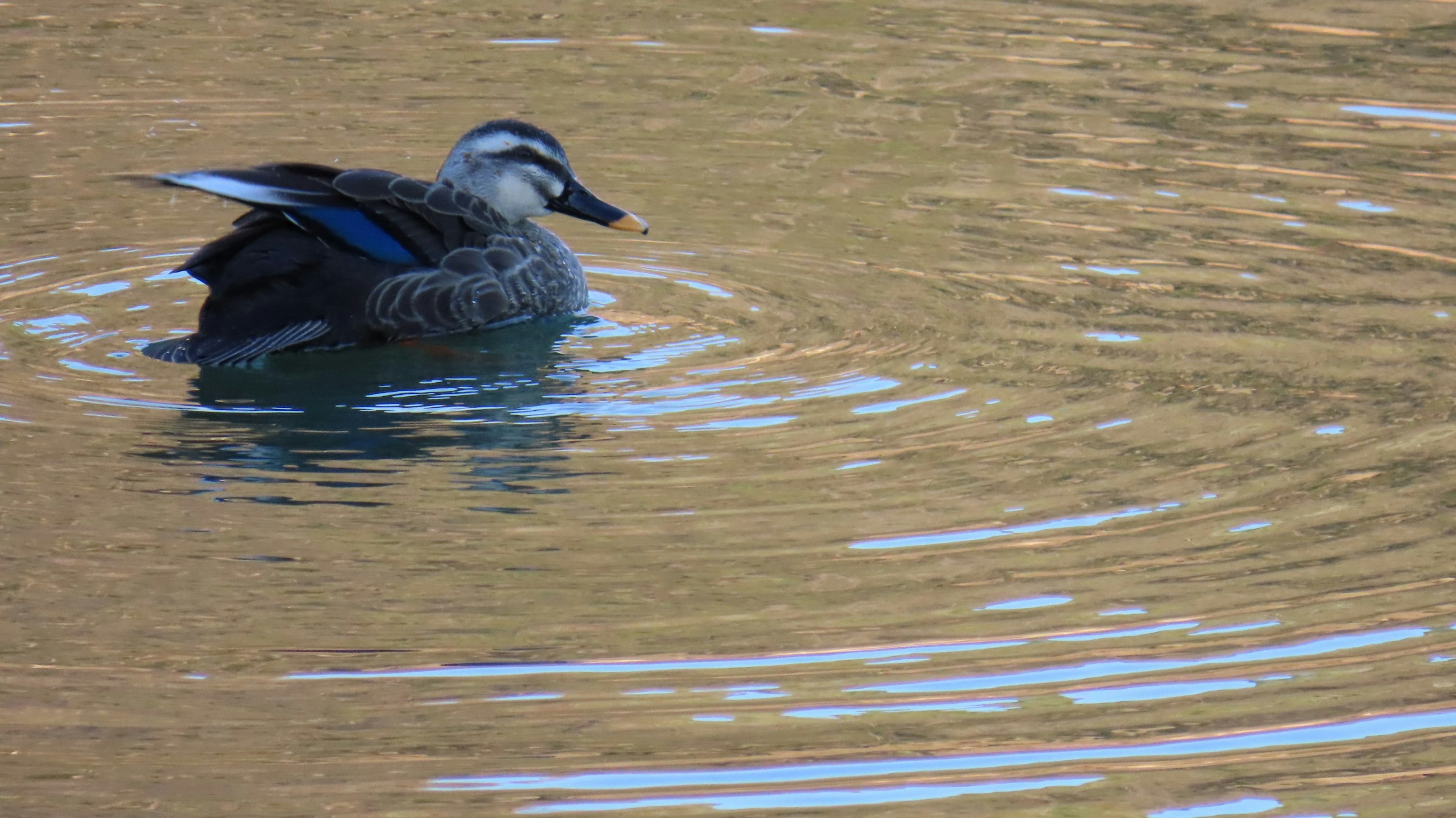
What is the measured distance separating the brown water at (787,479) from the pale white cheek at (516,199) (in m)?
0.54

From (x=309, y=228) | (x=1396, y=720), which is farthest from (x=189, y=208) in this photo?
(x=1396, y=720)

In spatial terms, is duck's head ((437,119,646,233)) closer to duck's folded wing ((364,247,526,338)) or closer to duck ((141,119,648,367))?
duck ((141,119,648,367))

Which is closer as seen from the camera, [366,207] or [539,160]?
[366,207]

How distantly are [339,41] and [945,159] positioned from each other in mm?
5091

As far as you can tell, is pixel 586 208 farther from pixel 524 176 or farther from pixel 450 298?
pixel 450 298

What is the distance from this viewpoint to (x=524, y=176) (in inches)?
371

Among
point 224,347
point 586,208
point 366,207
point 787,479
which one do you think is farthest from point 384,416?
point 586,208

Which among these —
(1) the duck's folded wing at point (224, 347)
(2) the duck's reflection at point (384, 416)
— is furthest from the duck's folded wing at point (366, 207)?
(2) the duck's reflection at point (384, 416)

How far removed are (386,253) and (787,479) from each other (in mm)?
2651

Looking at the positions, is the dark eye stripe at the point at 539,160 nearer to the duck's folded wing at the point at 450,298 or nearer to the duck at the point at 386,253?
the duck at the point at 386,253

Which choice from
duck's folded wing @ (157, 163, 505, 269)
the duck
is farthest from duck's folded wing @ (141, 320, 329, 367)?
duck's folded wing @ (157, 163, 505, 269)

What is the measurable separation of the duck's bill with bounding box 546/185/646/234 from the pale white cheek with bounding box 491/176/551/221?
8cm

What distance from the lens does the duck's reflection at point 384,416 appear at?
680cm

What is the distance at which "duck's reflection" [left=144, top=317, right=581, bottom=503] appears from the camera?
6.80 meters
